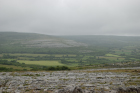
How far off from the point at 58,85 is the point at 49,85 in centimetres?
171

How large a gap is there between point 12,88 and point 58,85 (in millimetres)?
8362

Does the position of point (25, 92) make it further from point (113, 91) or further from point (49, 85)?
point (113, 91)

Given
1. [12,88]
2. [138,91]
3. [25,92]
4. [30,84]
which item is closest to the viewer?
[138,91]

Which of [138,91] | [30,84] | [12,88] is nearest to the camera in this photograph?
[138,91]

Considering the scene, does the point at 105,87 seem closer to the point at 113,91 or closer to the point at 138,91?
the point at 113,91

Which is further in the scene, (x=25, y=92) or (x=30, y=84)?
(x=30, y=84)

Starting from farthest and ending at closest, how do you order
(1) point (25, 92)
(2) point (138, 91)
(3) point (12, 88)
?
(3) point (12, 88), (1) point (25, 92), (2) point (138, 91)

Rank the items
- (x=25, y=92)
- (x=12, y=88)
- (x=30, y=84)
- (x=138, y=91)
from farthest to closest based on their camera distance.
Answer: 1. (x=30, y=84)
2. (x=12, y=88)
3. (x=25, y=92)
4. (x=138, y=91)

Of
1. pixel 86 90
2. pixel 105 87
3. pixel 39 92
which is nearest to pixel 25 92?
pixel 39 92

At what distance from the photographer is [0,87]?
981 inches

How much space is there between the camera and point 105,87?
2250cm

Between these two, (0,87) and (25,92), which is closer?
(25,92)

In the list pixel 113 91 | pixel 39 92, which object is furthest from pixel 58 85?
pixel 113 91

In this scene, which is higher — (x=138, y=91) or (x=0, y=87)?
(x=138, y=91)
